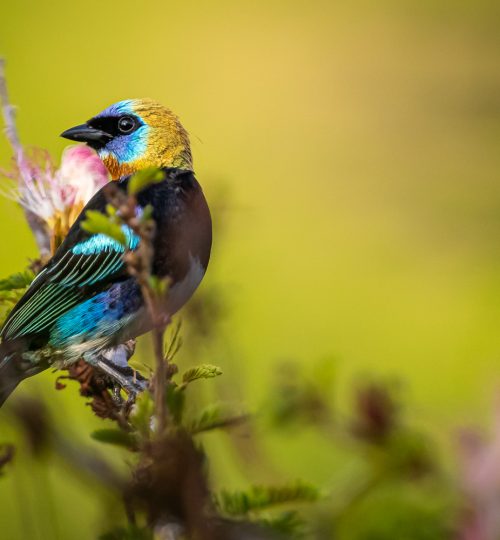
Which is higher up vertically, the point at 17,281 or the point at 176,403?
the point at 176,403

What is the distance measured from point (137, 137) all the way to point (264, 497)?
1.68 metres

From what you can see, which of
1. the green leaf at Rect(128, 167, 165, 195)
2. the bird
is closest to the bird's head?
the bird

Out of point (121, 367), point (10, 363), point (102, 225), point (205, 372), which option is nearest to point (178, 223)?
point (121, 367)

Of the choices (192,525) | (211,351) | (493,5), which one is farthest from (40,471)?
(493,5)

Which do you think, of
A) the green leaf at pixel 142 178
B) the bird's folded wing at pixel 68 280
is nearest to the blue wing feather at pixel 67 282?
the bird's folded wing at pixel 68 280

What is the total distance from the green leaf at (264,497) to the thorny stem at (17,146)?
1.18 metres

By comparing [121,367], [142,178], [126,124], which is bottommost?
[121,367]

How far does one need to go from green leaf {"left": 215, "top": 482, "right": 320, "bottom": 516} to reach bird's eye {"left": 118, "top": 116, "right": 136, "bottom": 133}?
66.4 inches

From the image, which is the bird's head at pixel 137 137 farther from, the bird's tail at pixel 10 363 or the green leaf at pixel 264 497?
the green leaf at pixel 264 497

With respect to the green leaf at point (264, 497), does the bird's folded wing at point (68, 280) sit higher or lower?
lower

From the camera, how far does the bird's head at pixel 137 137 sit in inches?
98.3

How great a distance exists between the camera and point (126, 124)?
253cm

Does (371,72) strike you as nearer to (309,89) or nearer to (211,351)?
(309,89)

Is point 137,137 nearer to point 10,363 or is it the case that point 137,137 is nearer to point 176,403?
point 10,363
